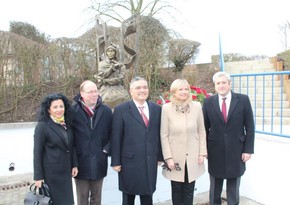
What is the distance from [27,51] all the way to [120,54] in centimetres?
350

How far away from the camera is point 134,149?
2729 mm

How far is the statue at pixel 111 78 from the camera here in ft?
14.5

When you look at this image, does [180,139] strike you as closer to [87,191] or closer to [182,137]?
[182,137]

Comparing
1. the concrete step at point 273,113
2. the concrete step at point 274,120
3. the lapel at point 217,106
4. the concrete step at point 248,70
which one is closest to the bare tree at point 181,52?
the concrete step at point 248,70

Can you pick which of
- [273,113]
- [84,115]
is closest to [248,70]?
[273,113]

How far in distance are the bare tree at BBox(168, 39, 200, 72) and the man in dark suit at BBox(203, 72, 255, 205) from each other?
238 inches

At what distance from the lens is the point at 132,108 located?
9.15ft

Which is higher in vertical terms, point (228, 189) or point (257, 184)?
point (228, 189)

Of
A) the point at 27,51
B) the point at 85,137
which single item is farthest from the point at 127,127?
the point at 27,51

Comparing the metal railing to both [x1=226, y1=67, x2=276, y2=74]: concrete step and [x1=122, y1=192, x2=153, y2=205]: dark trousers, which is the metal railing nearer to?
[x1=226, y1=67, x2=276, y2=74]: concrete step

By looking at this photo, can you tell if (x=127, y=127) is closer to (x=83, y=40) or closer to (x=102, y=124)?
(x=102, y=124)

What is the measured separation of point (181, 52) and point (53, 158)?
714 centimetres

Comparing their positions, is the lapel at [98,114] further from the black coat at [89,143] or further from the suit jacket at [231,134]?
the suit jacket at [231,134]

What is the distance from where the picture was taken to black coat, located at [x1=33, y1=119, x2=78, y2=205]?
2.58m
